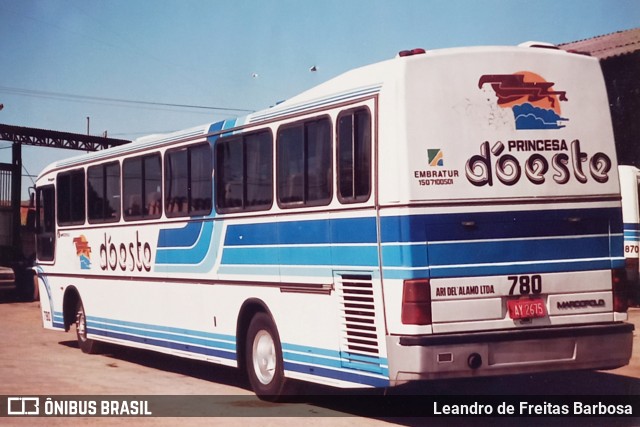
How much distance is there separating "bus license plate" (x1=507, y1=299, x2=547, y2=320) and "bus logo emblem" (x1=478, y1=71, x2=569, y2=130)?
5.23 feet

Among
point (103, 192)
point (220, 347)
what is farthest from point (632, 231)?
point (220, 347)

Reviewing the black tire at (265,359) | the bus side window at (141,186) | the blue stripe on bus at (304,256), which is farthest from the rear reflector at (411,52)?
the bus side window at (141,186)

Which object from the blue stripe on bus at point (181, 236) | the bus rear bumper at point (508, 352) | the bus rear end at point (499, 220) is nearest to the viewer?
the bus rear bumper at point (508, 352)

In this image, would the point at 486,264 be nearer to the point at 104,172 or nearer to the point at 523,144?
the point at 523,144

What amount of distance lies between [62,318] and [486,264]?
10.3 meters

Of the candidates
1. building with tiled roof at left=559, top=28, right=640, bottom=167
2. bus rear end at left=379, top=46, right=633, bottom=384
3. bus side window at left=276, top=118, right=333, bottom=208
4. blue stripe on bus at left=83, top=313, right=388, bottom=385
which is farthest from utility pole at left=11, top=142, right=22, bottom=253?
bus rear end at left=379, top=46, right=633, bottom=384

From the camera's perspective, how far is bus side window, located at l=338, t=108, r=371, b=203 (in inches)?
368

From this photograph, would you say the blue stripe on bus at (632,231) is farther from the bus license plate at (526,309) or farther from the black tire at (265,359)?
the bus license plate at (526,309)

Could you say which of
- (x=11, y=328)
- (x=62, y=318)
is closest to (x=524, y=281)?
(x=62, y=318)

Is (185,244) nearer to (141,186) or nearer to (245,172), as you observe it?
(141,186)

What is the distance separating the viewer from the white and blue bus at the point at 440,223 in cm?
886

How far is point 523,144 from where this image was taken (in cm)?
926

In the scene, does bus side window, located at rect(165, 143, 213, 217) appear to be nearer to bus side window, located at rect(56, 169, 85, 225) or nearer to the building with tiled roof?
bus side window, located at rect(56, 169, 85, 225)

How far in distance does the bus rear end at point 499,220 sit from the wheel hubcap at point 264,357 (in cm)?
260
